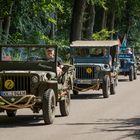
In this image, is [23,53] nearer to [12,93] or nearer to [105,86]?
[12,93]

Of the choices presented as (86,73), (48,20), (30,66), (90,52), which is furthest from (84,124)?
(48,20)

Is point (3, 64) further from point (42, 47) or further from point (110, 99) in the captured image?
point (110, 99)

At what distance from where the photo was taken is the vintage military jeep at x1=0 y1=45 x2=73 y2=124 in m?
13.7

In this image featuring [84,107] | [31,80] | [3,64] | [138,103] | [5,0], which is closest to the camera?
[31,80]

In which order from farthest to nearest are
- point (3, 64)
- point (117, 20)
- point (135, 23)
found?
point (135, 23)
point (117, 20)
point (3, 64)

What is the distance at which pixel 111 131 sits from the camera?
1269 cm

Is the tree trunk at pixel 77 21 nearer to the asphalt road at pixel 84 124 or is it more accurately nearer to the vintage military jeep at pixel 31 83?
the asphalt road at pixel 84 124

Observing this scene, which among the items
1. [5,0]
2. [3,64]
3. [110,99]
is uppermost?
[5,0]

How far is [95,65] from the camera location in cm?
2212

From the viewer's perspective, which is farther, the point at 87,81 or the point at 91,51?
the point at 91,51

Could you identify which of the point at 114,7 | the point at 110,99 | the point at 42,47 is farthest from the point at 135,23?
the point at 42,47

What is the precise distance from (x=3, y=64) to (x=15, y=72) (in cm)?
111

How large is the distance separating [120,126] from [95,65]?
8.74 metres

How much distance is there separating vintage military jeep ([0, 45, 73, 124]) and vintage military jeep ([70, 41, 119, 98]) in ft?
20.7
